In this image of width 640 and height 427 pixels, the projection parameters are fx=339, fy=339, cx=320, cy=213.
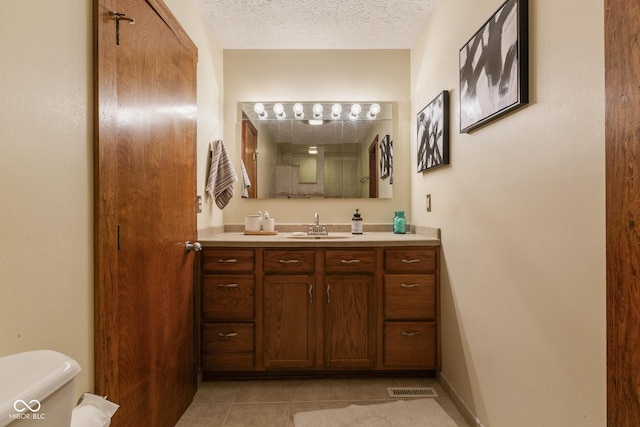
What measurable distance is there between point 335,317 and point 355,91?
1818mm

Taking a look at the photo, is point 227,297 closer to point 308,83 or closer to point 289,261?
point 289,261

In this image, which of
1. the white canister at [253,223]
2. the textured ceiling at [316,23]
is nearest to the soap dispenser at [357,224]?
the white canister at [253,223]

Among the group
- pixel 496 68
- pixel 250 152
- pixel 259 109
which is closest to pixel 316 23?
pixel 259 109

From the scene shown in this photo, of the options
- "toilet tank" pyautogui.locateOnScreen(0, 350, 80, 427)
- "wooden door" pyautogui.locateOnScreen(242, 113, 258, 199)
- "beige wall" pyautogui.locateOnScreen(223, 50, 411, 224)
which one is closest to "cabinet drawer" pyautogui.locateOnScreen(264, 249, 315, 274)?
"beige wall" pyautogui.locateOnScreen(223, 50, 411, 224)

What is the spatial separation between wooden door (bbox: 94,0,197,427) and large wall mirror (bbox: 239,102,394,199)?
0.90 m

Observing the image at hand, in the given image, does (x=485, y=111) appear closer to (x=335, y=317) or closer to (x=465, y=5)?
(x=465, y=5)

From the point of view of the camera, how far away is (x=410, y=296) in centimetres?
217

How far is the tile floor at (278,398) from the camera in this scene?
1803mm

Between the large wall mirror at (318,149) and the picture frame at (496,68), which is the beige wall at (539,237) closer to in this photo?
the picture frame at (496,68)

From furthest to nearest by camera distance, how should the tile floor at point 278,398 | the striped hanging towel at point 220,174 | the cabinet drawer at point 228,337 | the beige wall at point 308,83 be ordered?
the beige wall at point 308,83 → the striped hanging towel at point 220,174 → the cabinet drawer at point 228,337 → the tile floor at point 278,398

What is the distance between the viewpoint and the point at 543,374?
117 cm

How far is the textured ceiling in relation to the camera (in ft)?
7.27

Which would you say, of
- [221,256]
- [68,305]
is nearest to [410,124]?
[221,256]

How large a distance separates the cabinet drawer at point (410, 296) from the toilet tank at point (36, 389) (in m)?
1.80
